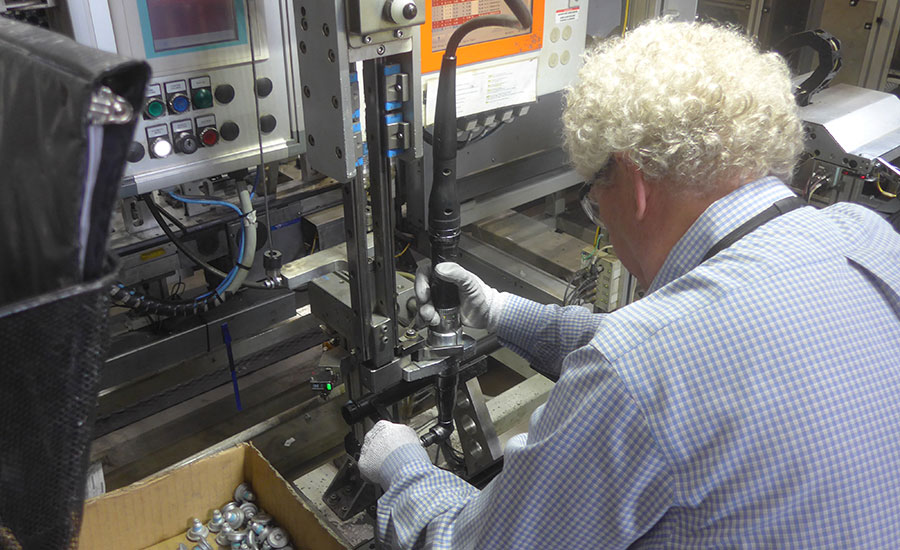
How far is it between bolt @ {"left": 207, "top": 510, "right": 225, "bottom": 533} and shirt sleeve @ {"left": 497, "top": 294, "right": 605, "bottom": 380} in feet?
2.41

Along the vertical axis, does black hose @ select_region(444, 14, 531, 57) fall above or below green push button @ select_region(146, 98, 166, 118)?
above

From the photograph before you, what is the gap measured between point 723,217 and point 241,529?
1.20 meters

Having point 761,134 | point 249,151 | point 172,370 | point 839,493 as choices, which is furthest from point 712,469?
point 172,370

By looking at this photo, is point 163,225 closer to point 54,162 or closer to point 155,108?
point 155,108

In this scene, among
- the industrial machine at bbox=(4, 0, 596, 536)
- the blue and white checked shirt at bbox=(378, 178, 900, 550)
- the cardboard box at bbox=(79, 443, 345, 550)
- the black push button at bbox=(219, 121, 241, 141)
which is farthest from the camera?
the black push button at bbox=(219, 121, 241, 141)

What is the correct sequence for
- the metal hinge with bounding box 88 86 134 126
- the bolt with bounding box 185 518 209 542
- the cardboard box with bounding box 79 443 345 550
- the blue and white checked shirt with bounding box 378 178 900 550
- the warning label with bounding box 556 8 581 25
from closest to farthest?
the metal hinge with bounding box 88 86 134 126 → the blue and white checked shirt with bounding box 378 178 900 550 → the cardboard box with bounding box 79 443 345 550 → the bolt with bounding box 185 518 209 542 → the warning label with bounding box 556 8 581 25

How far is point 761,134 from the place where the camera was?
39.4 inches

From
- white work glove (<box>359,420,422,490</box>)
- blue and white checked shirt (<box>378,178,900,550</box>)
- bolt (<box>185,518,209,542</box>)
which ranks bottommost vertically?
bolt (<box>185,518,209,542</box>)

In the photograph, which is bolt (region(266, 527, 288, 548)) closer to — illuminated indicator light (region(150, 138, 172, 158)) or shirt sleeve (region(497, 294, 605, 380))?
shirt sleeve (region(497, 294, 605, 380))

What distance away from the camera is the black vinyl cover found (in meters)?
0.43

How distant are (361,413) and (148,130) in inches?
30.4

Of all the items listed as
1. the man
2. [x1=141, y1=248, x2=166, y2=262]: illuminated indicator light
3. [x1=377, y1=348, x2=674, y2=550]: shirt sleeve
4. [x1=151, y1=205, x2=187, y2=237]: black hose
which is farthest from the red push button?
[x1=377, y1=348, x2=674, y2=550]: shirt sleeve

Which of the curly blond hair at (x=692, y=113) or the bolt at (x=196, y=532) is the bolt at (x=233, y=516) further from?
the curly blond hair at (x=692, y=113)

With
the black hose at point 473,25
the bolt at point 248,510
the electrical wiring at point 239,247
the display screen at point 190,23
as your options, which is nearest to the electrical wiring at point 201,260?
the electrical wiring at point 239,247
